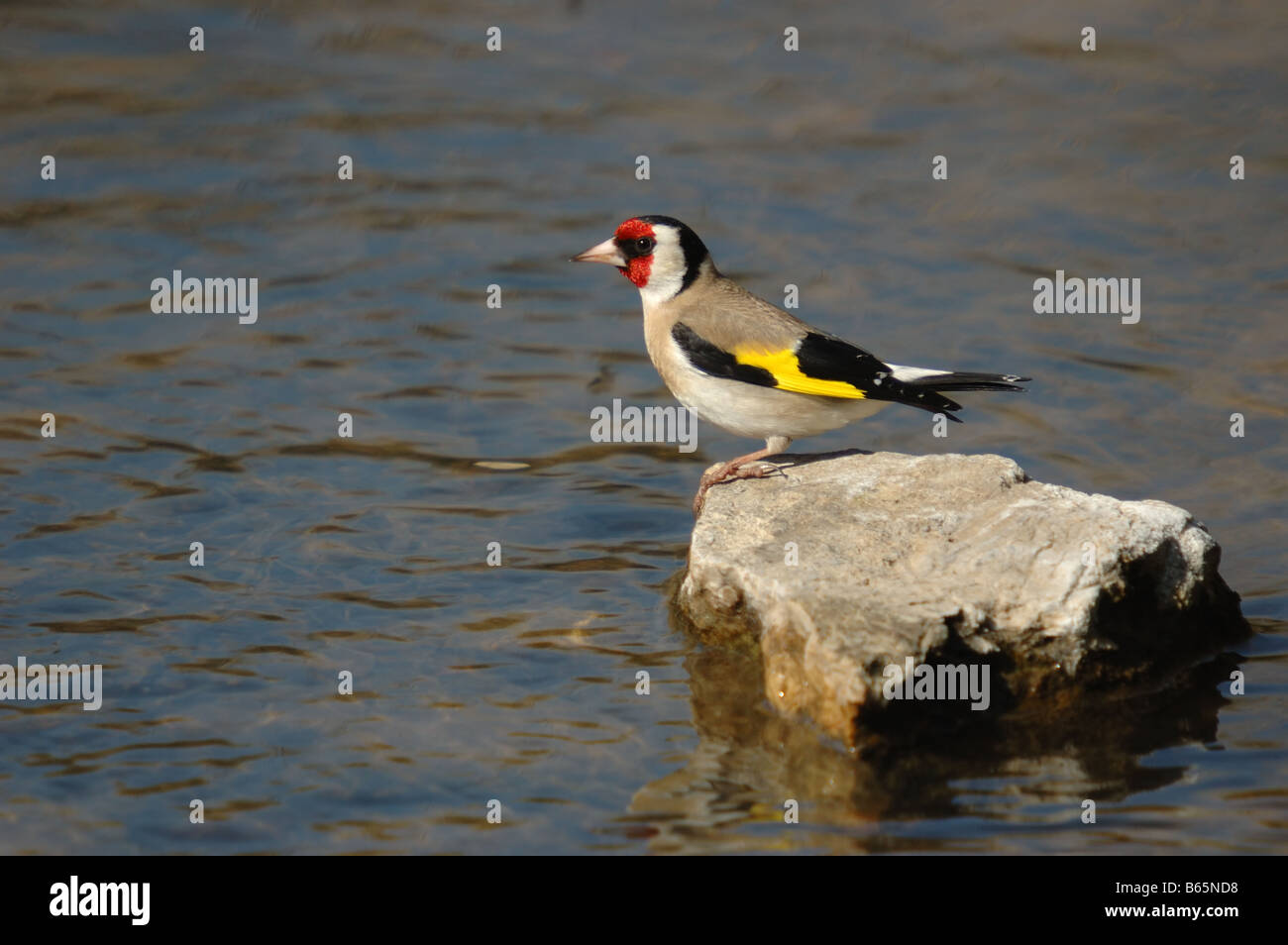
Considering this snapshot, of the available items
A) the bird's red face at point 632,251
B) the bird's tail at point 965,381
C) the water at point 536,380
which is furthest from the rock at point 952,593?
the bird's red face at point 632,251

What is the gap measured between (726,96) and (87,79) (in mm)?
5109

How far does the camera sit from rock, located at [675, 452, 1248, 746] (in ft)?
19.3

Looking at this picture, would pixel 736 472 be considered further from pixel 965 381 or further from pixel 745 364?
pixel 965 381

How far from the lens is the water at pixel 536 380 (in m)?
5.90

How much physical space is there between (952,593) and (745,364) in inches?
63.2

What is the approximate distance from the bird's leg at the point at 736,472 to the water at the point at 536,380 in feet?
1.59

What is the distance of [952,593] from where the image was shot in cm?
611

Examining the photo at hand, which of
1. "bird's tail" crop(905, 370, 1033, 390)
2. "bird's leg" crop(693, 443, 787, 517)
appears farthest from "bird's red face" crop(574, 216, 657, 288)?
"bird's tail" crop(905, 370, 1033, 390)

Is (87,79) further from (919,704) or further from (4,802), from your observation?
(919,704)

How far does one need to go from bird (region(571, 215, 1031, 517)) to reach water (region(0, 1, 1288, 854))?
2.98 feet

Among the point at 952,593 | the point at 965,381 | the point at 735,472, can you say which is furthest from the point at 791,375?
the point at 952,593

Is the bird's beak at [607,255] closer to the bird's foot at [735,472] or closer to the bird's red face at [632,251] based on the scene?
the bird's red face at [632,251]

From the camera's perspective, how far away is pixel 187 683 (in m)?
6.68

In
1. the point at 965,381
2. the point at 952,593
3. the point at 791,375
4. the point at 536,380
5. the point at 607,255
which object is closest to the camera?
the point at 952,593
